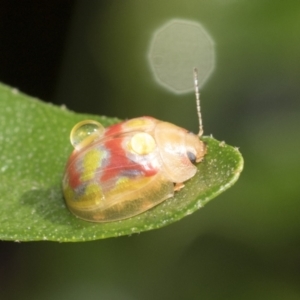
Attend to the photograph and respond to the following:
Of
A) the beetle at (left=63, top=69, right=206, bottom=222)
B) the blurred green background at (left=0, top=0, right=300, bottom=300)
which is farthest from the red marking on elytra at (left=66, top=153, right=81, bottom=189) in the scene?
the blurred green background at (left=0, top=0, right=300, bottom=300)

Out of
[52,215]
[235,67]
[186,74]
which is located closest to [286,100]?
[235,67]

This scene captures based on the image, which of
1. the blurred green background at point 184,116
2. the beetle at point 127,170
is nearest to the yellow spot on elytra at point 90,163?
the beetle at point 127,170

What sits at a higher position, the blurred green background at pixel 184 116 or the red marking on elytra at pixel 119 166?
the red marking on elytra at pixel 119 166

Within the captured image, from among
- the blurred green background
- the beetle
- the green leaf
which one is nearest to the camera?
the green leaf

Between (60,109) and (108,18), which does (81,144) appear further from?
(108,18)

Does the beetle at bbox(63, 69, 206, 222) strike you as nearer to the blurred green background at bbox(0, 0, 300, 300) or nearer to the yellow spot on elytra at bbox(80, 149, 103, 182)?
the yellow spot on elytra at bbox(80, 149, 103, 182)

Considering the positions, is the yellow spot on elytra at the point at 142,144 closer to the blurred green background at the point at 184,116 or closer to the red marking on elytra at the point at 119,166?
the red marking on elytra at the point at 119,166

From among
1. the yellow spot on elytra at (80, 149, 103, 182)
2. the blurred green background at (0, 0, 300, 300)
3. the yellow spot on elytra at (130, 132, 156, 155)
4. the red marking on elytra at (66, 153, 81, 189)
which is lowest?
the blurred green background at (0, 0, 300, 300)

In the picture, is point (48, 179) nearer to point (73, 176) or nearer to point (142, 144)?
point (73, 176)
